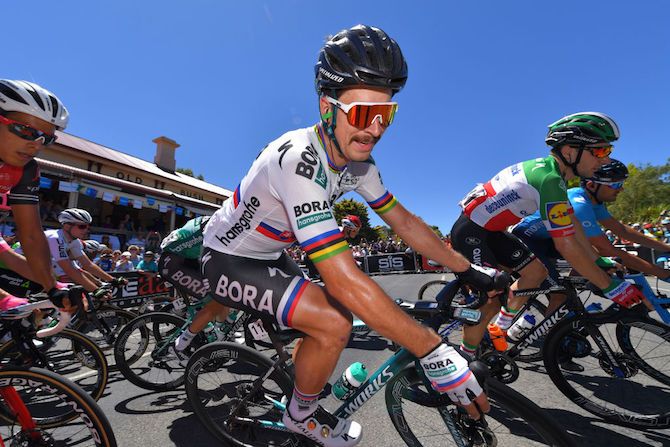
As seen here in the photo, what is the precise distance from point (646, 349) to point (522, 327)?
93 centimetres

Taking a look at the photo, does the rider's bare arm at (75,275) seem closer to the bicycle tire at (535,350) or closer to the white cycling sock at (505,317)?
the white cycling sock at (505,317)

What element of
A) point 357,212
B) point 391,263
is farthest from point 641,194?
point 391,263

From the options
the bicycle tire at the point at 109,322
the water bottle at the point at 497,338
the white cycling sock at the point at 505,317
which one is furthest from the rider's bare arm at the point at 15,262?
the white cycling sock at the point at 505,317

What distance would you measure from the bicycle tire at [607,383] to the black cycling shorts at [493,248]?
0.74 meters

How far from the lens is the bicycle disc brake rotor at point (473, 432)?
1.65 m

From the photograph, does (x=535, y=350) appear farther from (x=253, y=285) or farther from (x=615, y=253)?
(x=253, y=285)

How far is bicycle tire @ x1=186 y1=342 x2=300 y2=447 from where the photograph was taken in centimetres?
218

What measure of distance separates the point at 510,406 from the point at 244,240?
1.66 m

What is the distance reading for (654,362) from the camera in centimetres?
278

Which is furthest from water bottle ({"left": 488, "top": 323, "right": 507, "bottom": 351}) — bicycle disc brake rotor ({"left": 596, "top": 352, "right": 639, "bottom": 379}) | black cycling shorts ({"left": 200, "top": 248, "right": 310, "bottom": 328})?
black cycling shorts ({"left": 200, "top": 248, "right": 310, "bottom": 328})

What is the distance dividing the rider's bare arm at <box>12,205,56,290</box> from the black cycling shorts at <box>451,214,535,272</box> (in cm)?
368

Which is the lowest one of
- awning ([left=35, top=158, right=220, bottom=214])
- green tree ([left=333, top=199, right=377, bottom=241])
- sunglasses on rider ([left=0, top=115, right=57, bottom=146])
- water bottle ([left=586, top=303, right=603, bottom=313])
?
water bottle ([left=586, top=303, right=603, bottom=313])

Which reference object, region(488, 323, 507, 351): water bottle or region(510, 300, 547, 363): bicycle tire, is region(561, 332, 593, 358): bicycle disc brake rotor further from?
region(488, 323, 507, 351): water bottle

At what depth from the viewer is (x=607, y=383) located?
10.3 feet
